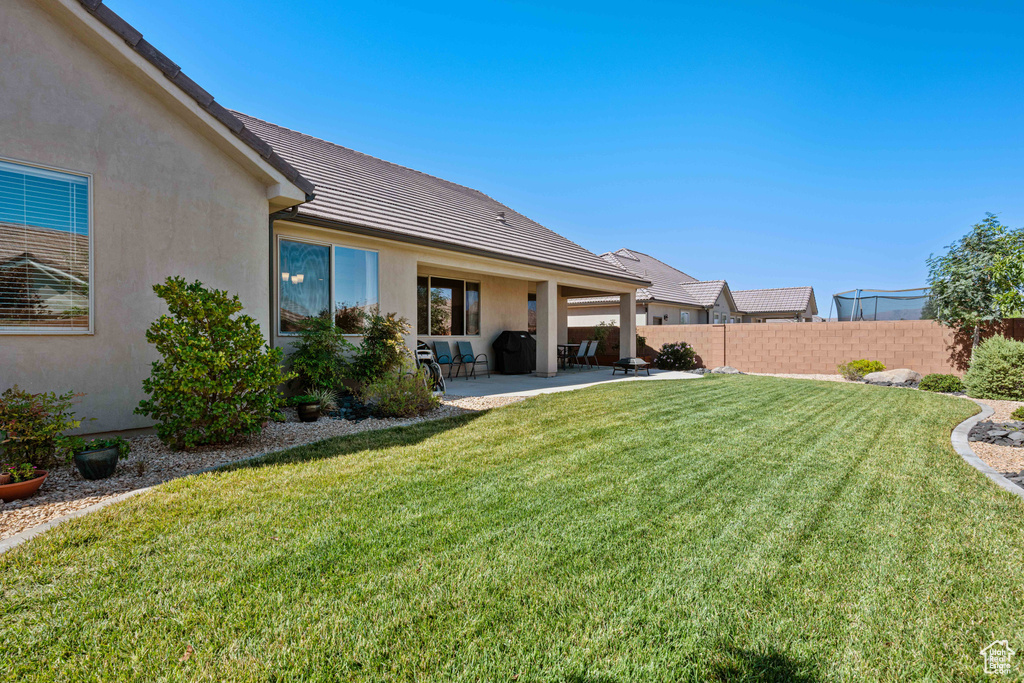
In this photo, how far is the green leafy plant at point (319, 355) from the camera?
7.50 metres

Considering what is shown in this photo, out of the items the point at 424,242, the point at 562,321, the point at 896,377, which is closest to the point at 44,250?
the point at 424,242

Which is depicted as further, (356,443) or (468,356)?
(468,356)

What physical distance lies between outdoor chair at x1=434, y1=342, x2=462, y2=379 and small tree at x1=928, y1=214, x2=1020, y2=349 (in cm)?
1285

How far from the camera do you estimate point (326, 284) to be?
28.1 ft

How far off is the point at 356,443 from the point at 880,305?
19.5 meters

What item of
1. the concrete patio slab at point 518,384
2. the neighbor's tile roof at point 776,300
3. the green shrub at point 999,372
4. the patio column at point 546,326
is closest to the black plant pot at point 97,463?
the concrete patio slab at point 518,384

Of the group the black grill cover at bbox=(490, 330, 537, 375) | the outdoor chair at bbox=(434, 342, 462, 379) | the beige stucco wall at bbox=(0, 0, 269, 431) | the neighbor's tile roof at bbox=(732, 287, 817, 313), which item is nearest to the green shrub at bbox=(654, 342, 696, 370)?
the black grill cover at bbox=(490, 330, 537, 375)

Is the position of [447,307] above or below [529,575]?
above

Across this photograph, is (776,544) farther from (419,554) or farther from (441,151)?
(441,151)

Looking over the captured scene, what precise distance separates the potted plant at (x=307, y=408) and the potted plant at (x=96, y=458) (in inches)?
93.5

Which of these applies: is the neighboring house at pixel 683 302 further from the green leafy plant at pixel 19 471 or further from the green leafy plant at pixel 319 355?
the green leafy plant at pixel 19 471

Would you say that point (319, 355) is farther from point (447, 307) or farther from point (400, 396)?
point (447, 307)

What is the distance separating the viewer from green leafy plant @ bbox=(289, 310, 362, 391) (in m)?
7.50

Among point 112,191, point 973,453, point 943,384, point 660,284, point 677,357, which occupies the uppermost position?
point 660,284
